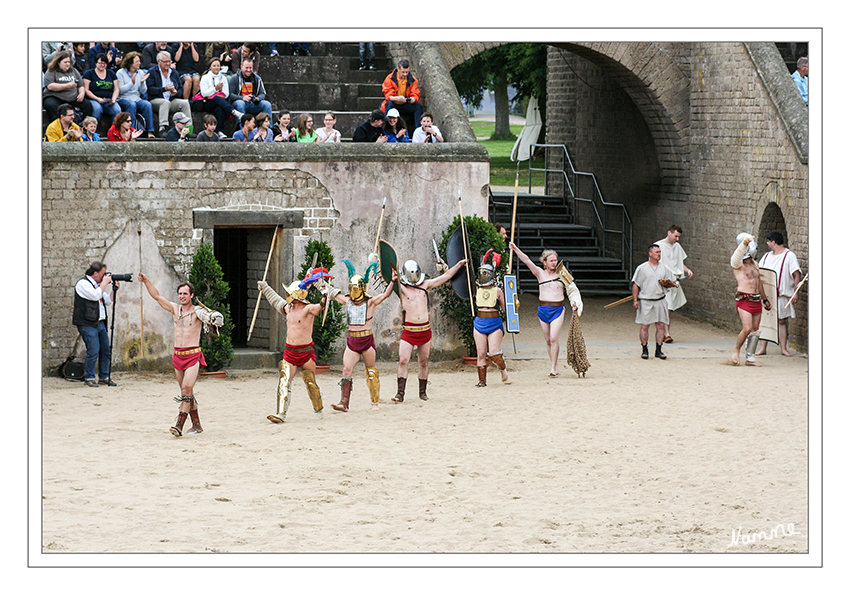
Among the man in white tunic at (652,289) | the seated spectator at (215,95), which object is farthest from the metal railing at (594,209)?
the seated spectator at (215,95)

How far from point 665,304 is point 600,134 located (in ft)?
25.4

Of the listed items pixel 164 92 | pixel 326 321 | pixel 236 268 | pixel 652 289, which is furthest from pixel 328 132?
pixel 652 289

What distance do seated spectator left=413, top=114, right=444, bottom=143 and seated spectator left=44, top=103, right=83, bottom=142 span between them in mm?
4428

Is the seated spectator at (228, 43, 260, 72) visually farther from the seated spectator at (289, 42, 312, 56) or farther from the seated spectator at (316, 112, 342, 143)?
the seated spectator at (316, 112, 342, 143)

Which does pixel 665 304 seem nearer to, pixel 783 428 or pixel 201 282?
pixel 783 428

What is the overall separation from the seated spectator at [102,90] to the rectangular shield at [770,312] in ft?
29.4

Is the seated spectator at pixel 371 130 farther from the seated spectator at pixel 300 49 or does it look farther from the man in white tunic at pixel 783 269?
the man in white tunic at pixel 783 269

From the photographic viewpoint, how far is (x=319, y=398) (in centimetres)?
1221

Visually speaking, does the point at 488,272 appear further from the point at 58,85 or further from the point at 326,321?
the point at 58,85

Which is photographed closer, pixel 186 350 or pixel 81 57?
pixel 186 350

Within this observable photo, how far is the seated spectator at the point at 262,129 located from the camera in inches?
594

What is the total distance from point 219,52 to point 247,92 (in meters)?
1.61

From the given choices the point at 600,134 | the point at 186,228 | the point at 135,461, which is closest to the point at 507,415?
the point at 135,461

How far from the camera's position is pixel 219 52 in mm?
17672
